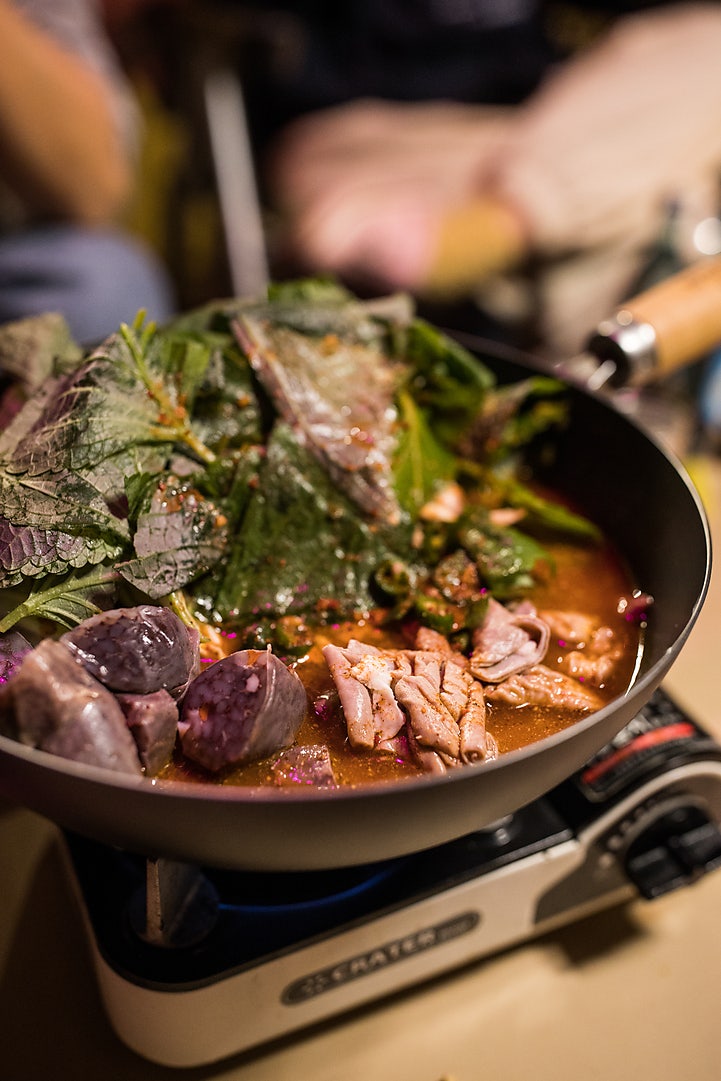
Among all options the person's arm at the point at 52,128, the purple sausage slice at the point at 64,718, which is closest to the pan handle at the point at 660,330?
the purple sausage slice at the point at 64,718

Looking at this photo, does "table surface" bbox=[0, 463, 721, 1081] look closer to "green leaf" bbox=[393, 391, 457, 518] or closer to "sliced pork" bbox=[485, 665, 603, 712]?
"sliced pork" bbox=[485, 665, 603, 712]

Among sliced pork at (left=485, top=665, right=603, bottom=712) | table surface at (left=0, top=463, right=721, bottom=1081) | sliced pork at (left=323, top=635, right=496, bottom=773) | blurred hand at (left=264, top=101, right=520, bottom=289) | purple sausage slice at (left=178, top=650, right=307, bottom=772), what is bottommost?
table surface at (left=0, top=463, right=721, bottom=1081)

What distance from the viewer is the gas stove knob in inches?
39.8

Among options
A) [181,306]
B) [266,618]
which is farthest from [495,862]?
[181,306]

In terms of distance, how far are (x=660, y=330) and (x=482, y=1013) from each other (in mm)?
958

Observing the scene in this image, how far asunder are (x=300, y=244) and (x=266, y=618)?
2.02 meters

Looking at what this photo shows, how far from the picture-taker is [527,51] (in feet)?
10.9

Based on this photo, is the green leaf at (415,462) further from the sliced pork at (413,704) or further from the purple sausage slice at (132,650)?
the purple sausage slice at (132,650)

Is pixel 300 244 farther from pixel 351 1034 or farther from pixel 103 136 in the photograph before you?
pixel 351 1034

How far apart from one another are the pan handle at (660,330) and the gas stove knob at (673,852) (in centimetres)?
63

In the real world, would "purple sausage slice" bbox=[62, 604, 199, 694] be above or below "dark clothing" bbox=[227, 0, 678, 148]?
below

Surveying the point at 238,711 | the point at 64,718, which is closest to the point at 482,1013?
the point at 238,711

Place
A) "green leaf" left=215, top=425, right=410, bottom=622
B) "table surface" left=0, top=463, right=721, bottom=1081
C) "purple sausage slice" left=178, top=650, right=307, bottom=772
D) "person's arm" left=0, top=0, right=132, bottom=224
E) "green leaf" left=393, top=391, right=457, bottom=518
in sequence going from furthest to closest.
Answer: "person's arm" left=0, top=0, right=132, bottom=224 → "green leaf" left=393, top=391, right=457, bottom=518 → "green leaf" left=215, top=425, right=410, bottom=622 → "table surface" left=0, top=463, right=721, bottom=1081 → "purple sausage slice" left=178, top=650, right=307, bottom=772

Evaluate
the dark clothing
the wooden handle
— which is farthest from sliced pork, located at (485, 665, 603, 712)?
the dark clothing
